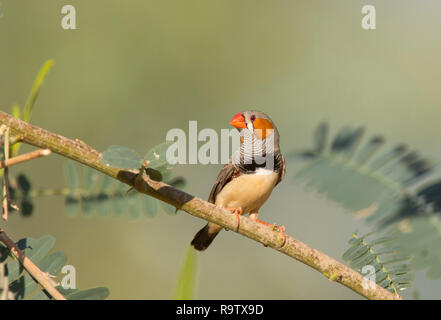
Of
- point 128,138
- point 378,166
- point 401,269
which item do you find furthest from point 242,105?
point 401,269

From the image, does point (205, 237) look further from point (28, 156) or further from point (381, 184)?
point (28, 156)

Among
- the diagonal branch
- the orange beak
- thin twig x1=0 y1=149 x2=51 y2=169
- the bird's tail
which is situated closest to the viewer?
thin twig x1=0 y1=149 x2=51 y2=169

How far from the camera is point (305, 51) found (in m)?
6.31

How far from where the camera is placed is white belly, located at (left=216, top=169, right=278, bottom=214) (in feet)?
10.6

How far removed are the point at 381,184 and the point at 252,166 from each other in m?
1.47

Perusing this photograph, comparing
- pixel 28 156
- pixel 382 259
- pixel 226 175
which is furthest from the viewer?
pixel 226 175

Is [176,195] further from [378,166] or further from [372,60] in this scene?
[372,60]

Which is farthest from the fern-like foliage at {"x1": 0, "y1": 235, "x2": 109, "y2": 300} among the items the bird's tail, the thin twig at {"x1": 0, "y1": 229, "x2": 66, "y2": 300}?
the bird's tail

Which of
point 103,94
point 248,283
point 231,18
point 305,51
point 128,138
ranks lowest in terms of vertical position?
point 248,283

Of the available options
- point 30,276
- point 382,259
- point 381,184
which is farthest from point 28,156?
point 381,184

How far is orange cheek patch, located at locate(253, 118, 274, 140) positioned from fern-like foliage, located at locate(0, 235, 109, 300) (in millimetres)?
1880

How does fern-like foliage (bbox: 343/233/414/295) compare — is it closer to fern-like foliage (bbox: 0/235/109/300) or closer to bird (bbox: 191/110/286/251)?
fern-like foliage (bbox: 0/235/109/300)

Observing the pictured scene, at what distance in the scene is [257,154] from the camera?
325 centimetres
